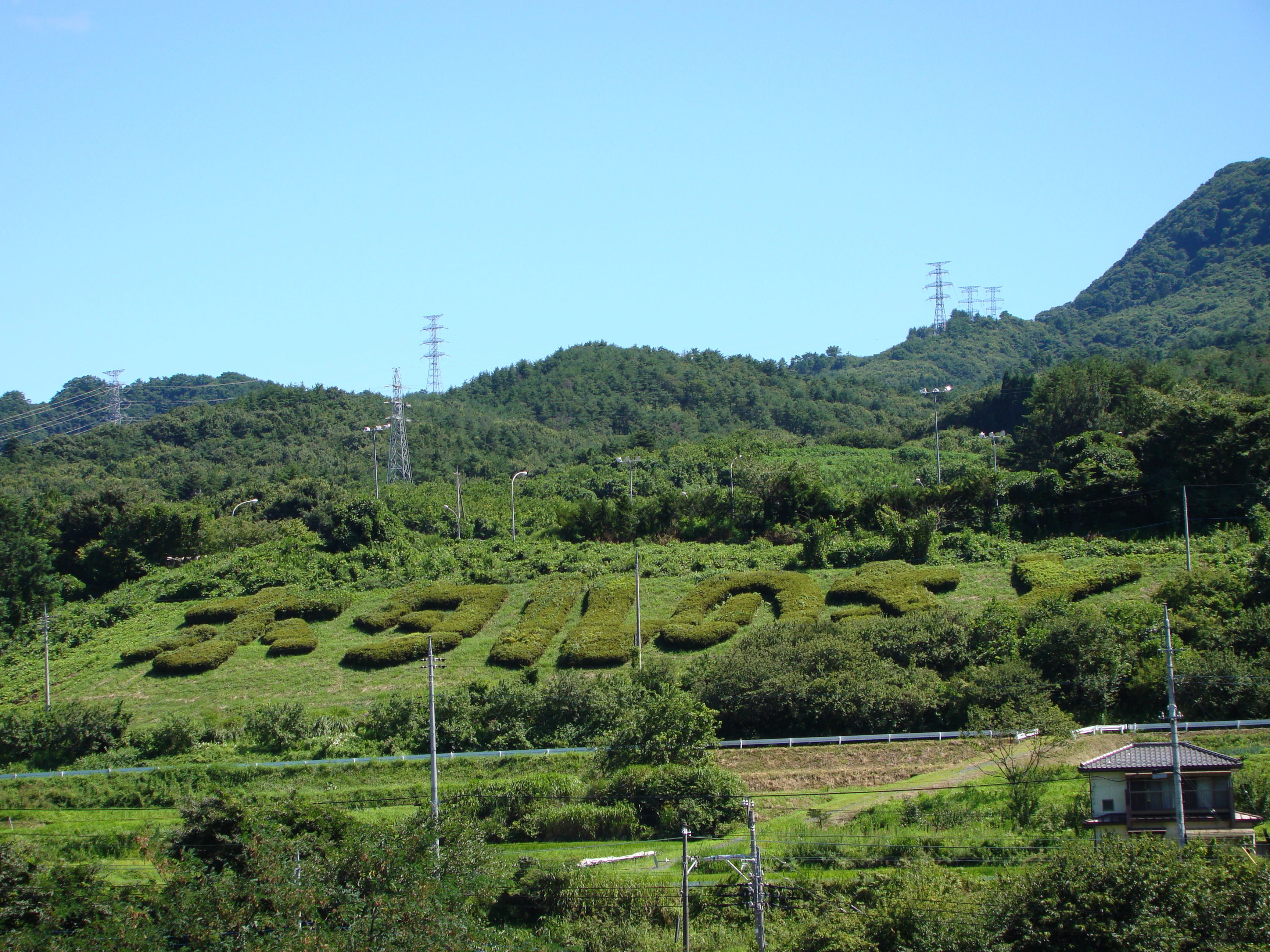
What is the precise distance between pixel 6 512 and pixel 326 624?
22.3 metres

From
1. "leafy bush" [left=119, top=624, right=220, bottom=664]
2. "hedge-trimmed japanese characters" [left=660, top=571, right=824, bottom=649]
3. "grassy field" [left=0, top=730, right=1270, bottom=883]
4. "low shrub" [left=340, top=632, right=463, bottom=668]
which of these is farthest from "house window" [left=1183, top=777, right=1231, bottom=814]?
"leafy bush" [left=119, top=624, right=220, bottom=664]

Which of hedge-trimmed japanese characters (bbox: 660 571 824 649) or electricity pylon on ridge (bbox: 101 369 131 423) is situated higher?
electricity pylon on ridge (bbox: 101 369 131 423)

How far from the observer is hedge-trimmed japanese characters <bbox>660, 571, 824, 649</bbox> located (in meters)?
40.1

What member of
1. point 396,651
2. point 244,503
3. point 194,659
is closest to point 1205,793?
point 396,651

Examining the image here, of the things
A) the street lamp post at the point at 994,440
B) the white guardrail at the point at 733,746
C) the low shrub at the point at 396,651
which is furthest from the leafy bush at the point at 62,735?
the street lamp post at the point at 994,440

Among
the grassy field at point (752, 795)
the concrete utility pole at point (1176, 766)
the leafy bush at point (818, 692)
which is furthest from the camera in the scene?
the leafy bush at point (818, 692)

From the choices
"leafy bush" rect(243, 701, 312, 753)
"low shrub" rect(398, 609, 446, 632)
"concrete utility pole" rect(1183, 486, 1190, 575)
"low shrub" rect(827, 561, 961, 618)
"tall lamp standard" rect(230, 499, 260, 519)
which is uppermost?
"tall lamp standard" rect(230, 499, 260, 519)

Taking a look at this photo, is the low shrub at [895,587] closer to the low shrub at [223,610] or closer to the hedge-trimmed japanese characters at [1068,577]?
the hedge-trimmed japanese characters at [1068,577]

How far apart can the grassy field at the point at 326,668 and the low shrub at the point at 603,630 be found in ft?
1.82

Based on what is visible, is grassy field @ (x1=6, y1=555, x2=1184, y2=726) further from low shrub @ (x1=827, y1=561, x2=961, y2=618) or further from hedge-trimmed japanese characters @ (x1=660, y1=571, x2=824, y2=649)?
low shrub @ (x1=827, y1=561, x2=961, y2=618)

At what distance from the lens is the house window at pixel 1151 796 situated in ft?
76.1

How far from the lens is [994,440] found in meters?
67.9

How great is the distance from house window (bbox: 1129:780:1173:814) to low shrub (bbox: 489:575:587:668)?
21.3m

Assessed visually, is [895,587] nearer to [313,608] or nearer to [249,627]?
[313,608]
